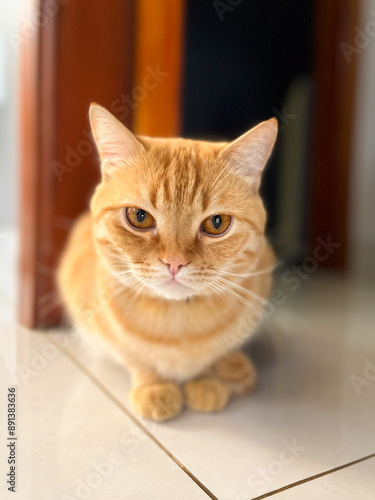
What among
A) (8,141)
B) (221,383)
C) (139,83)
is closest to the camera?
(221,383)

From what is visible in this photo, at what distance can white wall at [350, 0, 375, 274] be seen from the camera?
72.3 inches

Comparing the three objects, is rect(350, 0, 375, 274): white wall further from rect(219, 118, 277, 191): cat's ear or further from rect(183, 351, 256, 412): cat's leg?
rect(219, 118, 277, 191): cat's ear

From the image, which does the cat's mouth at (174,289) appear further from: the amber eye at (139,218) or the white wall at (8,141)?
the white wall at (8,141)

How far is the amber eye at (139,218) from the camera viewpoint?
0.86 m

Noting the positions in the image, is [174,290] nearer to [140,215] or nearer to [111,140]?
[140,215]

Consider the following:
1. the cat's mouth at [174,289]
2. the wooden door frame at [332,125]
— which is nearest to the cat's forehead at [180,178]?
the cat's mouth at [174,289]

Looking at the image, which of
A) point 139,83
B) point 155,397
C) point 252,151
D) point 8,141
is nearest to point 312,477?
point 155,397

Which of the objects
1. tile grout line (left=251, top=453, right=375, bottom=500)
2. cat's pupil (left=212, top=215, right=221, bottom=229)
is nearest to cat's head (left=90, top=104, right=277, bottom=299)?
cat's pupil (left=212, top=215, right=221, bottom=229)

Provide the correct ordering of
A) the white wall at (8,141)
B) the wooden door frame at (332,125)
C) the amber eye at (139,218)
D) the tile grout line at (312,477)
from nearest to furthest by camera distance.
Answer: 1. the tile grout line at (312,477)
2. the amber eye at (139,218)
3. the white wall at (8,141)
4. the wooden door frame at (332,125)

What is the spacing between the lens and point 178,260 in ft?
2.68

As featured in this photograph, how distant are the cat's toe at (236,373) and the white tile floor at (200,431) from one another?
28mm

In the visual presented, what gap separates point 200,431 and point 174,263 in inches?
13.8

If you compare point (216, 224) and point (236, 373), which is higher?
point (216, 224)

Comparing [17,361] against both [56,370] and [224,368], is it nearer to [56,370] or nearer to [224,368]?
[56,370]
